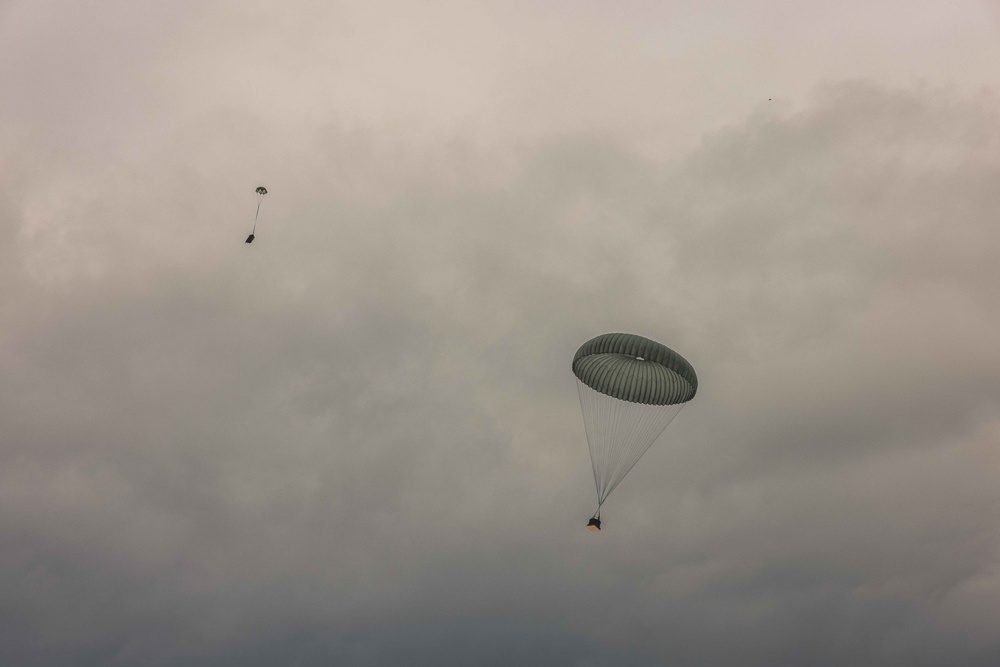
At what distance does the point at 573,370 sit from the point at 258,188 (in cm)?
3650

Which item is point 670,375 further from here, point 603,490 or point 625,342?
point 603,490

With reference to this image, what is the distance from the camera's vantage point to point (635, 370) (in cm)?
6931

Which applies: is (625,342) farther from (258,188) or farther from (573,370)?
(258,188)

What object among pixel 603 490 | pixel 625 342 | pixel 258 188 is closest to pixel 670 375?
pixel 625 342

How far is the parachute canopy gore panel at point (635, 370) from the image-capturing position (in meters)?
66.9

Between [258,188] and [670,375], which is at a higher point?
[258,188]

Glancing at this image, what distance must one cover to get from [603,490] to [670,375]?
30.9 ft

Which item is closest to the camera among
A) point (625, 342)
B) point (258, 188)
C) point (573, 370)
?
point (625, 342)

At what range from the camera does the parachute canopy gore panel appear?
6688cm

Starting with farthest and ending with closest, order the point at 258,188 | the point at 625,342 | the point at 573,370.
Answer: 1. the point at 258,188
2. the point at 573,370
3. the point at 625,342

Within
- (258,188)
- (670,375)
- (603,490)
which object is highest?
(258,188)

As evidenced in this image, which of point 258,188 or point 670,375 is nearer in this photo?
point 670,375

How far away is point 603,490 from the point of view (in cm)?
6988

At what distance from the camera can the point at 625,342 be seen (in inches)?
2633
